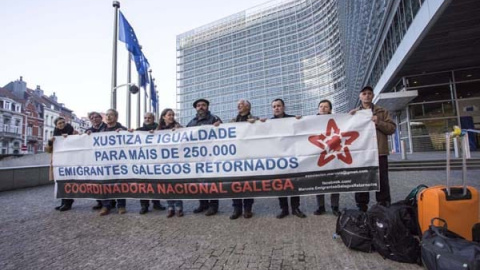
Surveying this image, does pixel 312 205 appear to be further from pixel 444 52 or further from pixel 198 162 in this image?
pixel 444 52

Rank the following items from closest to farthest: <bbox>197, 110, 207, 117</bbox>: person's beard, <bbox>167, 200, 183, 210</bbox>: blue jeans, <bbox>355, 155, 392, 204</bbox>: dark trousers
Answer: <bbox>355, 155, 392, 204</bbox>: dark trousers, <bbox>167, 200, 183, 210</bbox>: blue jeans, <bbox>197, 110, 207, 117</bbox>: person's beard

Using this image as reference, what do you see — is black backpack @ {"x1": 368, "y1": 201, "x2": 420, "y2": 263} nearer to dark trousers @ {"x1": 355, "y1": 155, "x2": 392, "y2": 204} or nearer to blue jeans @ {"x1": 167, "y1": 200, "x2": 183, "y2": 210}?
dark trousers @ {"x1": 355, "y1": 155, "x2": 392, "y2": 204}

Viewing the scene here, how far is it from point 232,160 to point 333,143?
1.69 meters

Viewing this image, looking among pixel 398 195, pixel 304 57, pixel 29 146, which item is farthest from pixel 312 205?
pixel 304 57

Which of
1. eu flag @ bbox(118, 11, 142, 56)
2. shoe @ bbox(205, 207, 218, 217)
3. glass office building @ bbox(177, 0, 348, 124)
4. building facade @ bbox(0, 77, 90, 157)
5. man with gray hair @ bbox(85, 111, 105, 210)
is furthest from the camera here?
glass office building @ bbox(177, 0, 348, 124)

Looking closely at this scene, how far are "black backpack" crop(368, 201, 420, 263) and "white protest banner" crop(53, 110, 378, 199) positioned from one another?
105cm

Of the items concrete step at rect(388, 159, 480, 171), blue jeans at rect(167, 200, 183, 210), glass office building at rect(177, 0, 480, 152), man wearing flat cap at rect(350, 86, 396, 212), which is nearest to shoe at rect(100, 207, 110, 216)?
blue jeans at rect(167, 200, 183, 210)

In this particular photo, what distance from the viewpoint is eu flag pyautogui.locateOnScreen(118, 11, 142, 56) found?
12570 mm

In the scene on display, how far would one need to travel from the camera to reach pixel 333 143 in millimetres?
4215

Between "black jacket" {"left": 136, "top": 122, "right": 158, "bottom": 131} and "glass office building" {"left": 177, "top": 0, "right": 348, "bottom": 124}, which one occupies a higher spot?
"glass office building" {"left": 177, "top": 0, "right": 348, "bottom": 124}

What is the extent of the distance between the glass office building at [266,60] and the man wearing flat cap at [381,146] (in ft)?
230

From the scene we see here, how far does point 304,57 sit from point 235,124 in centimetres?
8952

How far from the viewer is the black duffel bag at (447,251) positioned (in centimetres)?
198

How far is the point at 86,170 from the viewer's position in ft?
17.5
